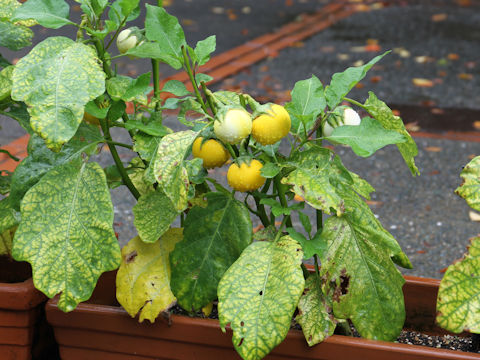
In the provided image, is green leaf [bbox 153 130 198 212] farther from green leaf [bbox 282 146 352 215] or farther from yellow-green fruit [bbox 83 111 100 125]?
yellow-green fruit [bbox 83 111 100 125]

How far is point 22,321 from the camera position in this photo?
186cm

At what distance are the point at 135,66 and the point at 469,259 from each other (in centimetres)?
508

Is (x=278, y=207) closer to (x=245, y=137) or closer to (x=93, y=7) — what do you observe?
(x=245, y=137)

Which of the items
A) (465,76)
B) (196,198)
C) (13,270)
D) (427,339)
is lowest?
(465,76)

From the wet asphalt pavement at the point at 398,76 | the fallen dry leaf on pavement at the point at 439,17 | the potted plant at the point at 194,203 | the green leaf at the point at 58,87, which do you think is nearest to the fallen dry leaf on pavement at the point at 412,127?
the wet asphalt pavement at the point at 398,76

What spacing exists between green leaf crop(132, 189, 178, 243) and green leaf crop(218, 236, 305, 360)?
8.3 inches

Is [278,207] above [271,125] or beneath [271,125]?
beneath

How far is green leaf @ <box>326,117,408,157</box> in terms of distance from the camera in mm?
1556

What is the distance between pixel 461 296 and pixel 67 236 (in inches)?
35.0

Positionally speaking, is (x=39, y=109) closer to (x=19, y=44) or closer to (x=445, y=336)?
(x=19, y=44)

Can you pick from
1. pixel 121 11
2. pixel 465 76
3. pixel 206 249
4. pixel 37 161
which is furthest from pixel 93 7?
pixel 465 76

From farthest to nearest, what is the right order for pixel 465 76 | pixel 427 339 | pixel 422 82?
pixel 465 76 < pixel 422 82 < pixel 427 339

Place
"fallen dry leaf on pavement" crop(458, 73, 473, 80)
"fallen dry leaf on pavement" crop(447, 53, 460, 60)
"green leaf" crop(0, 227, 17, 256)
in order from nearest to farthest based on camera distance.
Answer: "green leaf" crop(0, 227, 17, 256), "fallen dry leaf on pavement" crop(458, 73, 473, 80), "fallen dry leaf on pavement" crop(447, 53, 460, 60)

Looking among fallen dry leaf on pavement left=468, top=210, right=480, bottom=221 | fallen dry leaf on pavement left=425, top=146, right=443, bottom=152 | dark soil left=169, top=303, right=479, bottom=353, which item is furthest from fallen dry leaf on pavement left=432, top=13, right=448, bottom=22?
dark soil left=169, top=303, right=479, bottom=353
